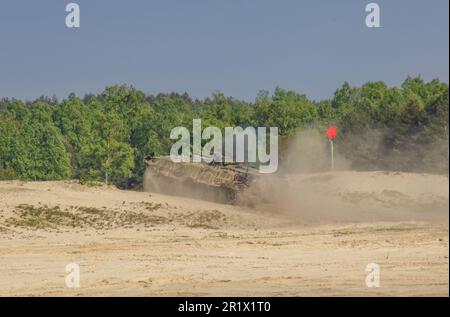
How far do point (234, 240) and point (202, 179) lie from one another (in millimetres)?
12605

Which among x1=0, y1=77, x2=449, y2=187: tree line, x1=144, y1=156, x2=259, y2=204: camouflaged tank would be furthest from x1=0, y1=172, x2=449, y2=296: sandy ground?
x1=0, y1=77, x2=449, y2=187: tree line

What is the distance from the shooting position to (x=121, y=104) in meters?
101

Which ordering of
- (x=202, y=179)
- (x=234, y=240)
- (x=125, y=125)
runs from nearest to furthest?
(x=234, y=240) → (x=202, y=179) → (x=125, y=125)

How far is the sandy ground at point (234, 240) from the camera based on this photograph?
18.8 meters

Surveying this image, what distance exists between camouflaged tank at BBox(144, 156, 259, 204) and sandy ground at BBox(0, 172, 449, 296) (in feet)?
5.21

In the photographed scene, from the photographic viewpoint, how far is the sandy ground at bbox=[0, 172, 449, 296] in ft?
61.7

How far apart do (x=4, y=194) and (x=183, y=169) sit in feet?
28.3

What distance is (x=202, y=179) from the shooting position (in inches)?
1561

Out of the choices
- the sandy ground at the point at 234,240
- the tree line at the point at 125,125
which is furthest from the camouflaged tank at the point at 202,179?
the tree line at the point at 125,125

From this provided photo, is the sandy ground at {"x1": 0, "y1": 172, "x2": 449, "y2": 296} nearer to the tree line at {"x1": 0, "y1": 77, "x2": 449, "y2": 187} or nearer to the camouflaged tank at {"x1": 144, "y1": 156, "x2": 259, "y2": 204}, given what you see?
the camouflaged tank at {"x1": 144, "y1": 156, "x2": 259, "y2": 204}

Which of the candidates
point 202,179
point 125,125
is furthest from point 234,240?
point 125,125

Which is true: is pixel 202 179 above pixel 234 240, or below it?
above

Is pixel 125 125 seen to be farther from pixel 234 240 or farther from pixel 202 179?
pixel 234 240
